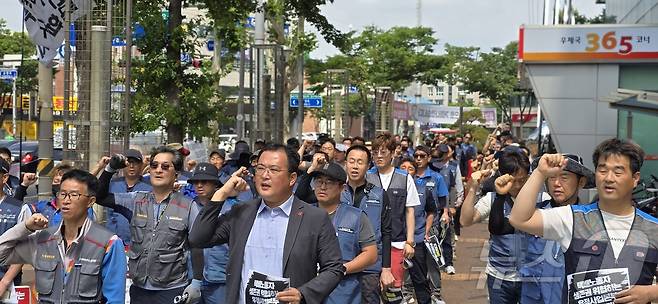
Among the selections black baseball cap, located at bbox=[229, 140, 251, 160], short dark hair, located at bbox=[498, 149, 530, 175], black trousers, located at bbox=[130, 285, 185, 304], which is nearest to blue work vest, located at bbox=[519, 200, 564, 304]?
short dark hair, located at bbox=[498, 149, 530, 175]

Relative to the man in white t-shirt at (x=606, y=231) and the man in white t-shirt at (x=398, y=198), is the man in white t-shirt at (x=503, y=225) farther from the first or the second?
the man in white t-shirt at (x=606, y=231)

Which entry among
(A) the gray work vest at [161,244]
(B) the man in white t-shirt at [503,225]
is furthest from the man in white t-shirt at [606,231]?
(A) the gray work vest at [161,244]

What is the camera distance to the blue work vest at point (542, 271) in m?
7.09

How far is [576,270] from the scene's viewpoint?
4691 millimetres

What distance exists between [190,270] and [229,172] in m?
4.19

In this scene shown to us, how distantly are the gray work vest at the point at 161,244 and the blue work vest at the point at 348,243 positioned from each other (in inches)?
43.4

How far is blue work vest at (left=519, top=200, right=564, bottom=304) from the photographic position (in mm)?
7094

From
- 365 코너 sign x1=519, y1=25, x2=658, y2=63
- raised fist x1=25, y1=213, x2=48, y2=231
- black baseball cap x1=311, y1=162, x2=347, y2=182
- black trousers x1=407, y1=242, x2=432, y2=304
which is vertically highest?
365 코너 sign x1=519, y1=25, x2=658, y2=63

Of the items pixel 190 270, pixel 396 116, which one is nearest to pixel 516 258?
pixel 190 270

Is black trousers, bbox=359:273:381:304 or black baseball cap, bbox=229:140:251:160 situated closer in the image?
black trousers, bbox=359:273:381:304

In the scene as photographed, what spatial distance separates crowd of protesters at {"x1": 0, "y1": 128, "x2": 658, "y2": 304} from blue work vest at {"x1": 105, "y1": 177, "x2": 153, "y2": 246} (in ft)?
0.06

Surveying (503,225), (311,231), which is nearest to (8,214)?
(311,231)

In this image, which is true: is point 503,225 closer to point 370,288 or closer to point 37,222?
point 370,288

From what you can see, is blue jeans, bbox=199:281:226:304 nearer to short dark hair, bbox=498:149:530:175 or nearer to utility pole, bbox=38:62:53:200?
short dark hair, bbox=498:149:530:175
